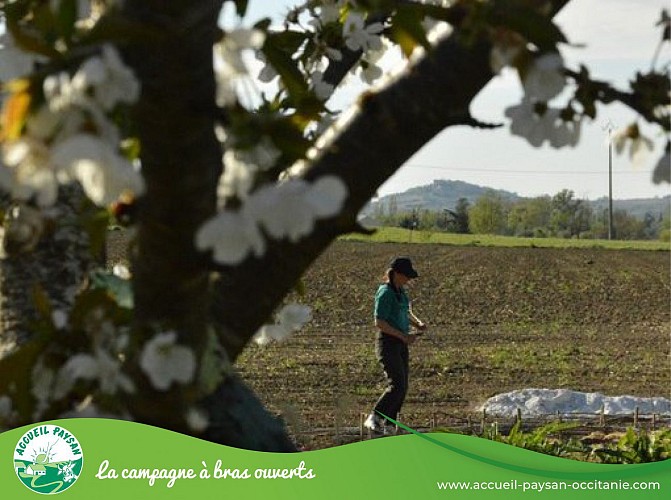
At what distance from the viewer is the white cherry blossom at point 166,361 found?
1226 millimetres

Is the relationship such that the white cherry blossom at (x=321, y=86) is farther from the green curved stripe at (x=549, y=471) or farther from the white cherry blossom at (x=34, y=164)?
the white cherry blossom at (x=34, y=164)

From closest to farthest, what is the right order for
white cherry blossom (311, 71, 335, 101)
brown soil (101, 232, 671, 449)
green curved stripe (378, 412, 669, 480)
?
white cherry blossom (311, 71, 335, 101) → green curved stripe (378, 412, 669, 480) → brown soil (101, 232, 671, 449)

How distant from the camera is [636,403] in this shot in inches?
360

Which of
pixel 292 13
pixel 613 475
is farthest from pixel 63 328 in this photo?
pixel 613 475

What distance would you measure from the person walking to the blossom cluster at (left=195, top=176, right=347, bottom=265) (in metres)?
6.64

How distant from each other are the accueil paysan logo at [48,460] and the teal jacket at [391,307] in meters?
5.84

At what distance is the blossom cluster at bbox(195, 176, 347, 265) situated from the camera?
0.94 metres

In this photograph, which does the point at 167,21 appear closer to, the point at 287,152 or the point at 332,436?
the point at 287,152

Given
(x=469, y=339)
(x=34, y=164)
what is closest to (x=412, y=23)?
(x=34, y=164)

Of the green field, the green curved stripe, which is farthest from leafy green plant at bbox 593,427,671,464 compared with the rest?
the green field

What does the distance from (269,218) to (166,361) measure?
0.37 m

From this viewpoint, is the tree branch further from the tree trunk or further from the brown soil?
the brown soil

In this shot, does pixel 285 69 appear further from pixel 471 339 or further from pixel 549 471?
pixel 471 339

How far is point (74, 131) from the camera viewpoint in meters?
0.88
